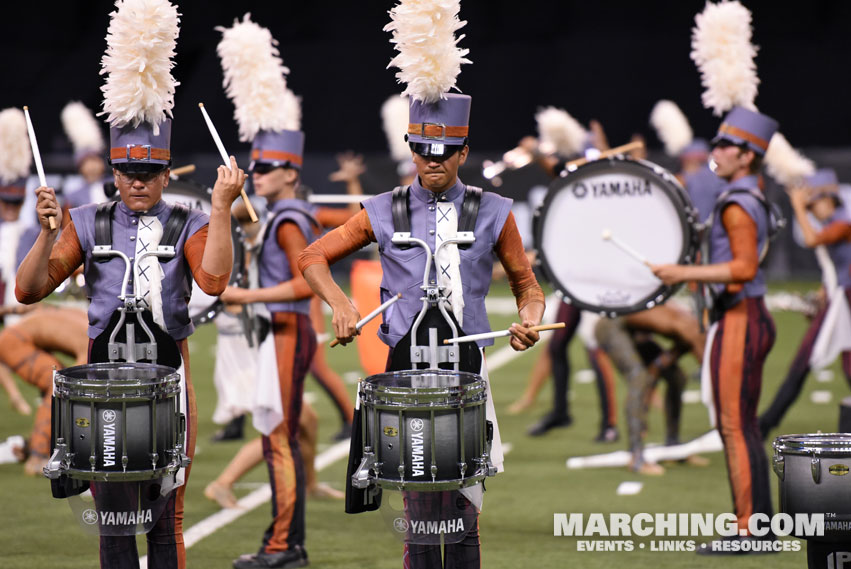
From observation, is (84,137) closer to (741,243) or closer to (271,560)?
(271,560)

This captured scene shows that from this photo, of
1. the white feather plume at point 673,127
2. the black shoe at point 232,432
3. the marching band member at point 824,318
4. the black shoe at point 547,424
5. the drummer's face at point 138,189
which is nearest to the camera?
the drummer's face at point 138,189

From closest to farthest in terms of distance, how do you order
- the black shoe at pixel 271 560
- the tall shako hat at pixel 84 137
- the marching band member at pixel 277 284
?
the black shoe at pixel 271 560 → the marching band member at pixel 277 284 → the tall shako hat at pixel 84 137

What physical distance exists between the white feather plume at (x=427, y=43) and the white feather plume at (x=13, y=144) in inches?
150

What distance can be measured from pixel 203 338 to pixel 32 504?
766cm

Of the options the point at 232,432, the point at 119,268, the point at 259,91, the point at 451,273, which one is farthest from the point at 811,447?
the point at 232,432

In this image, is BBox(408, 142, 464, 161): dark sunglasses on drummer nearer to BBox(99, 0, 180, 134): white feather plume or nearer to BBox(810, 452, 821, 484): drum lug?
BBox(99, 0, 180, 134): white feather plume

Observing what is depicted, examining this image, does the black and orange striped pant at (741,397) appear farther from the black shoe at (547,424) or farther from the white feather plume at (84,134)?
the white feather plume at (84,134)

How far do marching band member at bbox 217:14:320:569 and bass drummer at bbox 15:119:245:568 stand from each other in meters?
1.26

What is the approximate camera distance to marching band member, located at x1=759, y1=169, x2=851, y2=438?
27.1 feet

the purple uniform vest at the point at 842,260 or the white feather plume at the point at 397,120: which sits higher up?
the white feather plume at the point at 397,120

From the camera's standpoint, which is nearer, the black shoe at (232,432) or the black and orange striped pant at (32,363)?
the black and orange striped pant at (32,363)

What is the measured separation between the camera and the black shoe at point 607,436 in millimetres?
8484

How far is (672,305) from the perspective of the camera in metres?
8.12

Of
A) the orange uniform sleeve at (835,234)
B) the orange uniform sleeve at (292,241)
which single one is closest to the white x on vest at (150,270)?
the orange uniform sleeve at (292,241)
